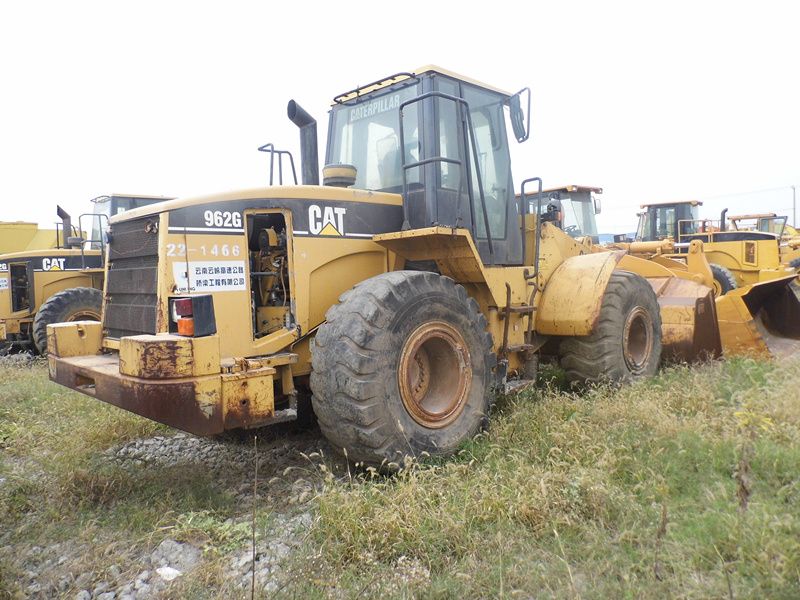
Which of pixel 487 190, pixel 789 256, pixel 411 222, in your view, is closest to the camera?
pixel 411 222

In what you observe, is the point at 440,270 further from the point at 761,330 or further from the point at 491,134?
the point at 761,330

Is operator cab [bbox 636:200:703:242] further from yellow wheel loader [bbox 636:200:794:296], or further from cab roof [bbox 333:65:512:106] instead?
cab roof [bbox 333:65:512:106]

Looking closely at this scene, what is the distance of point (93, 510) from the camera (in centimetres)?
365

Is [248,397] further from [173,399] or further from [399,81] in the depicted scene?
[399,81]

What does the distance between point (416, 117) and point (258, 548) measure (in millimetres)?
3181

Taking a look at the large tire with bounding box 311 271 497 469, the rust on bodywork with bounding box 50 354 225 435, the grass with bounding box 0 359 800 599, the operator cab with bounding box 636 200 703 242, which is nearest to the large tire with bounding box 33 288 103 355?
the grass with bounding box 0 359 800 599

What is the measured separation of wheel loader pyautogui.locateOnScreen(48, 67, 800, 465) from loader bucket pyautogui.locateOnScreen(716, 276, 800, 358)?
4.85 ft

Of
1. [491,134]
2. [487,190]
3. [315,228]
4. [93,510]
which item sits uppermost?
[491,134]

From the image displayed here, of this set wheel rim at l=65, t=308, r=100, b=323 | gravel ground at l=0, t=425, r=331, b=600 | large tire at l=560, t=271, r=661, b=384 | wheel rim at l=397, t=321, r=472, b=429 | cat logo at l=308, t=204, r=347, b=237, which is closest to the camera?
gravel ground at l=0, t=425, r=331, b=600

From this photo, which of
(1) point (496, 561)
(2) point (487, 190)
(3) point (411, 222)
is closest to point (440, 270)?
(3) point (411, 222)

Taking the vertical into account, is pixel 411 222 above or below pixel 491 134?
below

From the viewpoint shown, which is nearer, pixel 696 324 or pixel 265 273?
pixel 265 273

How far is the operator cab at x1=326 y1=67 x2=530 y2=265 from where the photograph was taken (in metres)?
4.59

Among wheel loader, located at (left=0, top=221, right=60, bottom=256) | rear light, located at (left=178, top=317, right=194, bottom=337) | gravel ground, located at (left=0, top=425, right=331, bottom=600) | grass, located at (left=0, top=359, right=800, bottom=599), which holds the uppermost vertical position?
wheel loader, located at (left=0, top=221, right=60, bottom=256)
